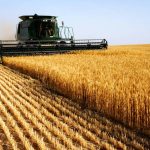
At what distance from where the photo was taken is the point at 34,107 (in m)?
8.45

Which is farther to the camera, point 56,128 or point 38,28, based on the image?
point 38,28

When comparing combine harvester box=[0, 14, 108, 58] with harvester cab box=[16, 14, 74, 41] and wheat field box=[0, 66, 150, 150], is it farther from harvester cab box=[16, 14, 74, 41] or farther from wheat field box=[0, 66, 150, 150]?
wheat field box=[0, 66, 150, 150]

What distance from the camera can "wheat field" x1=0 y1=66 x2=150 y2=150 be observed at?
5.70 metres

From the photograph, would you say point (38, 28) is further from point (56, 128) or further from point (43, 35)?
point (56, 128)

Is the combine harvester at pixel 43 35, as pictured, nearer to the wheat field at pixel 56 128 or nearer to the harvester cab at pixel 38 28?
the harvester cab at pixel 38 28

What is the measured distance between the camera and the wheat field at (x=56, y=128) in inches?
224

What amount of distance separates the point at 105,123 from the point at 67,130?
2.70ft

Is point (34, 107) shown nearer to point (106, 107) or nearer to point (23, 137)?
point (106, 107)

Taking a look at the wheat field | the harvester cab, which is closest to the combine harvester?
the harvester cab

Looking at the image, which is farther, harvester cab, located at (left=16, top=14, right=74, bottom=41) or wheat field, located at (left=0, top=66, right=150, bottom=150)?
harvester cab, located at (left=16, top=14, right=74, bottom=41)

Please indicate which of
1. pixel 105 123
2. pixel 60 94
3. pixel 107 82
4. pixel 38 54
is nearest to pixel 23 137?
pixel 105 123

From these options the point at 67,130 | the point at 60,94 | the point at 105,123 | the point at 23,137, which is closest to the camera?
the point at 23,137

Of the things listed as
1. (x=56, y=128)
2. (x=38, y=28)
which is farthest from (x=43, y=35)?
(x=56, y=128)

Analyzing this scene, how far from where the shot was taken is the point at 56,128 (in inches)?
259
